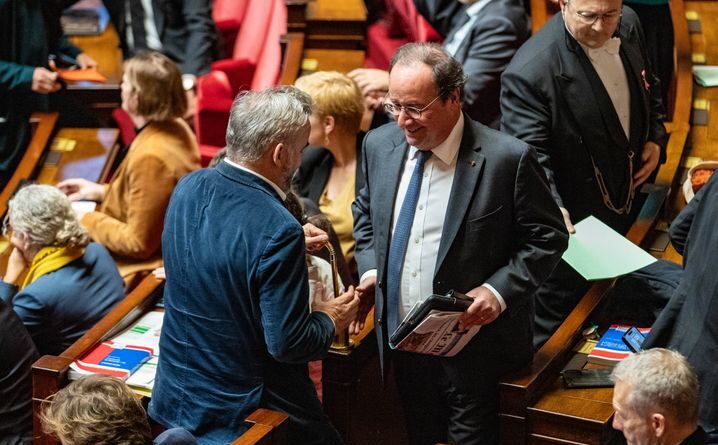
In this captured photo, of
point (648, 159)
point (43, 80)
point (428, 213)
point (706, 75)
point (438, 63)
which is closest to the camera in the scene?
point (438, 63)

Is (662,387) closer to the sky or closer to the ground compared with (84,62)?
closer to the sky

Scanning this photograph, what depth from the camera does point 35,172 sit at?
5098 millimetres

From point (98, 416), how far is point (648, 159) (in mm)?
1988

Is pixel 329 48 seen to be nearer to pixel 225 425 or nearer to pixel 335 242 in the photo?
pixel 335 242

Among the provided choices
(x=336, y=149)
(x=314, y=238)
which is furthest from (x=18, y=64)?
(x=314, y=238)

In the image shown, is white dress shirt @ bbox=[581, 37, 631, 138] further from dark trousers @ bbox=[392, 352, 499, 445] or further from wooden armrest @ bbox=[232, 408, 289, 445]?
wooden armrest @ bbox=[232, 408, 289, 445]

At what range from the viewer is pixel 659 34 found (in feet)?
15.1

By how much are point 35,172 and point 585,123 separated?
267 cm

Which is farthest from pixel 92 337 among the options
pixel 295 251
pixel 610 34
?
pixel 610 34

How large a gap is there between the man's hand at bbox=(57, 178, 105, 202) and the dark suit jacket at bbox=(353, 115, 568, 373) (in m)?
1.99

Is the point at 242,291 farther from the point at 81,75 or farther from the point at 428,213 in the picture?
the point at 81,75

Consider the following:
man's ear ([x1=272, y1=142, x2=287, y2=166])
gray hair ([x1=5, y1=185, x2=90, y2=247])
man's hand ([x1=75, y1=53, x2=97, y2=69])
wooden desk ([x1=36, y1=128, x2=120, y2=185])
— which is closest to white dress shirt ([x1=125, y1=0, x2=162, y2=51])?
man's hand ([x1=75, y1=53, x2=97, y2=69])

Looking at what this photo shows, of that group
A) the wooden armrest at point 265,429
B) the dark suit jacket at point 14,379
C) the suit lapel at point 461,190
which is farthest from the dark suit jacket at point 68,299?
the suit lapel at point 461,190

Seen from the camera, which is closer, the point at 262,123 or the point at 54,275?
the point at 262,123
